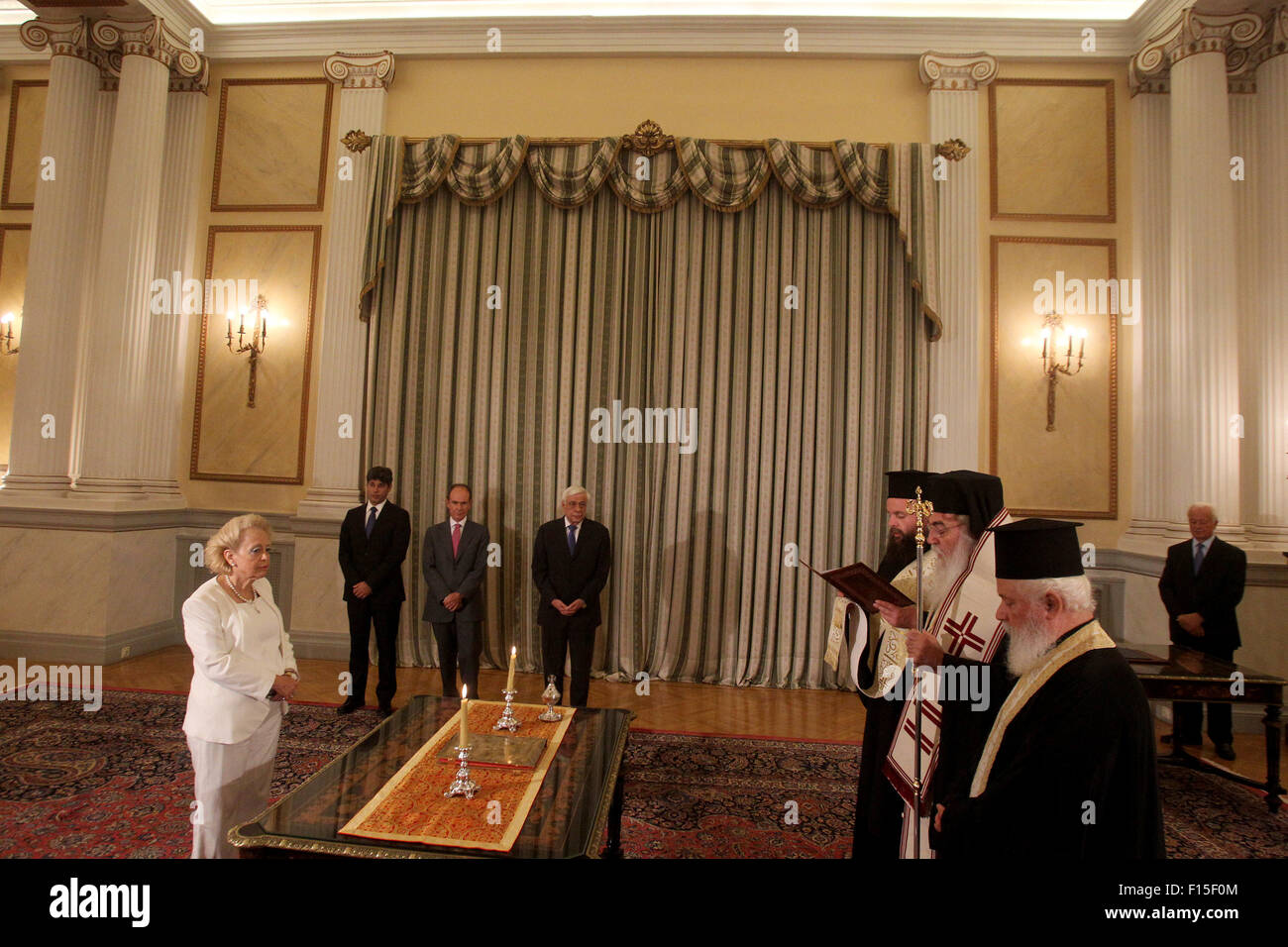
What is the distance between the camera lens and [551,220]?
21.5ft

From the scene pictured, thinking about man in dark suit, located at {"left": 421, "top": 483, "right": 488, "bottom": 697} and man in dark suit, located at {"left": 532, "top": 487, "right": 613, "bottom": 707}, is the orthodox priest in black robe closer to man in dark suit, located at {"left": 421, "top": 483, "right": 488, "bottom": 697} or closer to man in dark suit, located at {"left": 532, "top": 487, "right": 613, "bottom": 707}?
man in dark suit, located at {"left": 532, "top": 487, "right": 613, "bottom": 707}

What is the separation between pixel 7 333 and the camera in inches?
273

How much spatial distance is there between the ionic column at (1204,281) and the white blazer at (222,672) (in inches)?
256

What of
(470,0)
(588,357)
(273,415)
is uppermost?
(470,0)

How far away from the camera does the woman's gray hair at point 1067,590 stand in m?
1.77

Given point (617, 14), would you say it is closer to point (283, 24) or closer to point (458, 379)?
point (283, 24)

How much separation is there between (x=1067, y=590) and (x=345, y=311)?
21.2 feet

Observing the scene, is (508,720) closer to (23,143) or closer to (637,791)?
(637,791)

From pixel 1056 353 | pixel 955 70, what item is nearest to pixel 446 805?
pixel 1056 353


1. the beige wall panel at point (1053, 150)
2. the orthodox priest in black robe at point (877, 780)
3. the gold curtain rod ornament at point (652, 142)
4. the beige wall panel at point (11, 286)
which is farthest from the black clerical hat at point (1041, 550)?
the beige wall panel at point (11, 286)

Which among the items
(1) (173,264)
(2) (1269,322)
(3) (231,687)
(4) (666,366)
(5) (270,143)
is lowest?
(3) (231,687)

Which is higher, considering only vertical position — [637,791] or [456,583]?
[456,583]

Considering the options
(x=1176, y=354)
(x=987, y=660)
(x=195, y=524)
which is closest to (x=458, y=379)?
(x=195, y=524)

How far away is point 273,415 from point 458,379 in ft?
6.21
